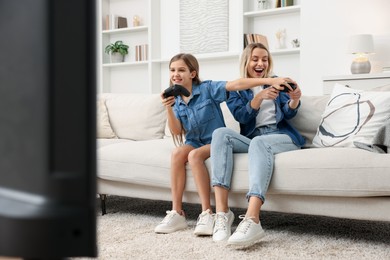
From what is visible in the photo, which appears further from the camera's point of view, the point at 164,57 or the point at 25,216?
the point at 164,57

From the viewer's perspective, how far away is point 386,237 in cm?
221

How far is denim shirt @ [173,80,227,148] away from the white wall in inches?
84.2

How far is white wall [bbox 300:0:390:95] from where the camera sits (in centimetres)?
428

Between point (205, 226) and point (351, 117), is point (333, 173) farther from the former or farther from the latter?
point (205, 226)

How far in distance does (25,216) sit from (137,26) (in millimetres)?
5760

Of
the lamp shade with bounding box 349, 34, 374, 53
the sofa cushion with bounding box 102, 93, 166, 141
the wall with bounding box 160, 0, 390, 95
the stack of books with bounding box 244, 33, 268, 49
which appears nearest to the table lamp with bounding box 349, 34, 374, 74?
the lamp shade with bounding box 349, 34, 374, 53

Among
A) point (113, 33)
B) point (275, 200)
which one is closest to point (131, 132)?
point (275, 200)

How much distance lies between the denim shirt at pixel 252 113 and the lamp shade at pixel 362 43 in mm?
1759

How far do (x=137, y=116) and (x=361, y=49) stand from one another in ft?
6.36

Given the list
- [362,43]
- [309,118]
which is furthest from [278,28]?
[309,118]

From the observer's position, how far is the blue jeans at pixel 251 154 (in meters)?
2.07

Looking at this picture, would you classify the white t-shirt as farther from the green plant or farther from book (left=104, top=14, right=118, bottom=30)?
book (left=104, top=14, right=118, bottom=30)

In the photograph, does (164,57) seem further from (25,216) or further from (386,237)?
(25,216)

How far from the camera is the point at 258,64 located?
2.54 m
